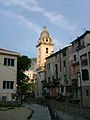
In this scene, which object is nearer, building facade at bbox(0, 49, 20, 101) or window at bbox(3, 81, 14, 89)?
building facade at bbox(0, 49, 20, 101)

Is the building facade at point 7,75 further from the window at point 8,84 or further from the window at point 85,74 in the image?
the window at point 85,74

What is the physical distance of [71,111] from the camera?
23594 mm

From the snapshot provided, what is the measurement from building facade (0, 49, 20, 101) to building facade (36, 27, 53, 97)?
2669 cm

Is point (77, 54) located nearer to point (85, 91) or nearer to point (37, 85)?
point (85, 91)

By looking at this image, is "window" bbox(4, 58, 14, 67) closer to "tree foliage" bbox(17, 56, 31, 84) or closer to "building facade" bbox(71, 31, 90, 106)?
"tree foliage" bbox(17, 56, 31, 84)

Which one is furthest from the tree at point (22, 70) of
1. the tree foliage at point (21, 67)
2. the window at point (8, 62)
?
the window at point (8, 62)

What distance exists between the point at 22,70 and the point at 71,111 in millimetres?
22949

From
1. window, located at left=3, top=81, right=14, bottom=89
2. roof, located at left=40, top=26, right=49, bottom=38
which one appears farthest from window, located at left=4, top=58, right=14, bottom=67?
roof, located at left=40, top=26, right=49, bottom=38

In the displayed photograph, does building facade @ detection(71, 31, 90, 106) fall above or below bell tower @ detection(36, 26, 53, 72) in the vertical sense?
below

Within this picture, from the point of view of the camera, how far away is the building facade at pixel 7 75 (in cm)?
3322

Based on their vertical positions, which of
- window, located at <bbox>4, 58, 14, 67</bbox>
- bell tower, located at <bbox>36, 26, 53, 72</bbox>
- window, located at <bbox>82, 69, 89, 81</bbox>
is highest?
bell tower, located at <bbox>36, 26, 53, 72</bbox>

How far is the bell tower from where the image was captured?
2584 inches

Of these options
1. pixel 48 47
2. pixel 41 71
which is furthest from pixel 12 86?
pixel 48 47

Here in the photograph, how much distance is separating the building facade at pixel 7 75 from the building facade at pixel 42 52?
26.7 metres
